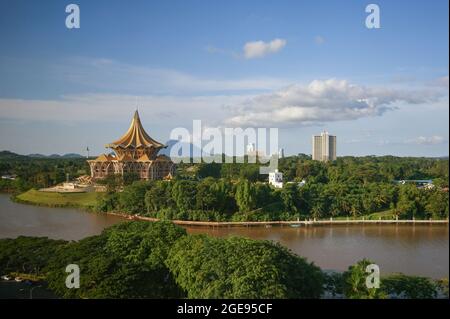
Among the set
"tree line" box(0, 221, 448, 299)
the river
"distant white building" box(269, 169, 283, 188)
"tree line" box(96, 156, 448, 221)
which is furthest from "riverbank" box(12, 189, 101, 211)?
"tree line" box(0, 221, 448, 299)

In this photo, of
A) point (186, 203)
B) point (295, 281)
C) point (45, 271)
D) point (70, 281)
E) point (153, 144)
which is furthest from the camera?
point (153, 144)

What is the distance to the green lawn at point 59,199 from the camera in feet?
49.7

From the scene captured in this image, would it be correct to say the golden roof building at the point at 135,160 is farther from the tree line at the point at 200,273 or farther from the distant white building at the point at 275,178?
the tree line at the point at 200,273

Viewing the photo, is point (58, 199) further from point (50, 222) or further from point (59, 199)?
point (50, 222)

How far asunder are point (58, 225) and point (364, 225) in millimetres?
7821

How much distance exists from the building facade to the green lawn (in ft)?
42.3

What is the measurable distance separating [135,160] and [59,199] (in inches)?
164

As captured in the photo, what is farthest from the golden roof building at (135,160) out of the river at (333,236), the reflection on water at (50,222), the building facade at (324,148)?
the building facade at (324,148)

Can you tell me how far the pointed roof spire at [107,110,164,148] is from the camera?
62.4ft

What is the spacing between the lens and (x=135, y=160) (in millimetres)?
18984

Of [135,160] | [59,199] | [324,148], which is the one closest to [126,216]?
[59,199]
